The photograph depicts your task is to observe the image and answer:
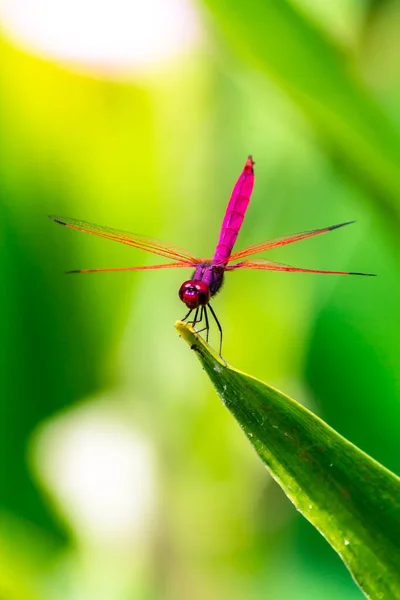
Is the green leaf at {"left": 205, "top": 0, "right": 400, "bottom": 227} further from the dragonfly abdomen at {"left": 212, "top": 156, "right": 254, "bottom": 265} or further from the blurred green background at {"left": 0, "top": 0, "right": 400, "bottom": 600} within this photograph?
the dragonfly abdomen at {"left": 212, "top": 156, "right": 254, "bottom": 265}

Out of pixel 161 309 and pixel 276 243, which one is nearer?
pixel 276 243

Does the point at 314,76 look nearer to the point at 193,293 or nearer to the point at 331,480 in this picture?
the point at 193,293

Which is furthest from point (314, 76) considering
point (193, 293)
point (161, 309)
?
point (161, 309)

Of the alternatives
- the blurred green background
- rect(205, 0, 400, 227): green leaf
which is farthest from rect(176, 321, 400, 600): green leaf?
the blurred green background

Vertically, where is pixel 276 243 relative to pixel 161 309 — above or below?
above

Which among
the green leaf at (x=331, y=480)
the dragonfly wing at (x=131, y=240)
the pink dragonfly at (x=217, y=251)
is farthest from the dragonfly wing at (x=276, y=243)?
the green leaf at (x=331, y=480)

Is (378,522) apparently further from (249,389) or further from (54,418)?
(54,418)
